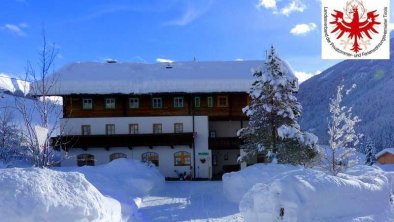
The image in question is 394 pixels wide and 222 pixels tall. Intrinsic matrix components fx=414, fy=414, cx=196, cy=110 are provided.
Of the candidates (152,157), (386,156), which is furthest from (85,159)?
(386,156)

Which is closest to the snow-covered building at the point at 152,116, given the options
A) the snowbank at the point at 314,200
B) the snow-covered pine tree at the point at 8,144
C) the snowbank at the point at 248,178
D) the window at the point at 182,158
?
the window at the point at 182,158

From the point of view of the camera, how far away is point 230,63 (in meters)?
35.1

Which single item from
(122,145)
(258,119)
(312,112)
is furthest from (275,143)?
(312,112)

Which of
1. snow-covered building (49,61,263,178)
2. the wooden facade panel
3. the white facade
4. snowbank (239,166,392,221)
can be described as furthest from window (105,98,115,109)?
snowbank (239,166,392,221)

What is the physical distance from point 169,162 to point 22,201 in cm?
2110

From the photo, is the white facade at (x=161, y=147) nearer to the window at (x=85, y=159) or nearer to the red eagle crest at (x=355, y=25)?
the window at (x=85, y=159)

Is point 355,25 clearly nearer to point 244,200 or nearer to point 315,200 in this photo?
point 315,200

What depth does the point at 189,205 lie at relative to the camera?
17.9 meters

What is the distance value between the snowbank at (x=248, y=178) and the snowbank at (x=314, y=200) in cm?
743

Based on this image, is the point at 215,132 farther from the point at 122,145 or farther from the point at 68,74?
the point at 68,74

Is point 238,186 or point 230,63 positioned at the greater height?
point 230,63

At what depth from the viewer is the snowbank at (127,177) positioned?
60.3 ft

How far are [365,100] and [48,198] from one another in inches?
5682

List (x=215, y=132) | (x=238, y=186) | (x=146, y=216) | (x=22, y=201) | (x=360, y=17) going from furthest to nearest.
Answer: (x=215, y=132), (x=238, y=186), (x=146, y=216), (x=360, y=17), (x=22, y=201)
